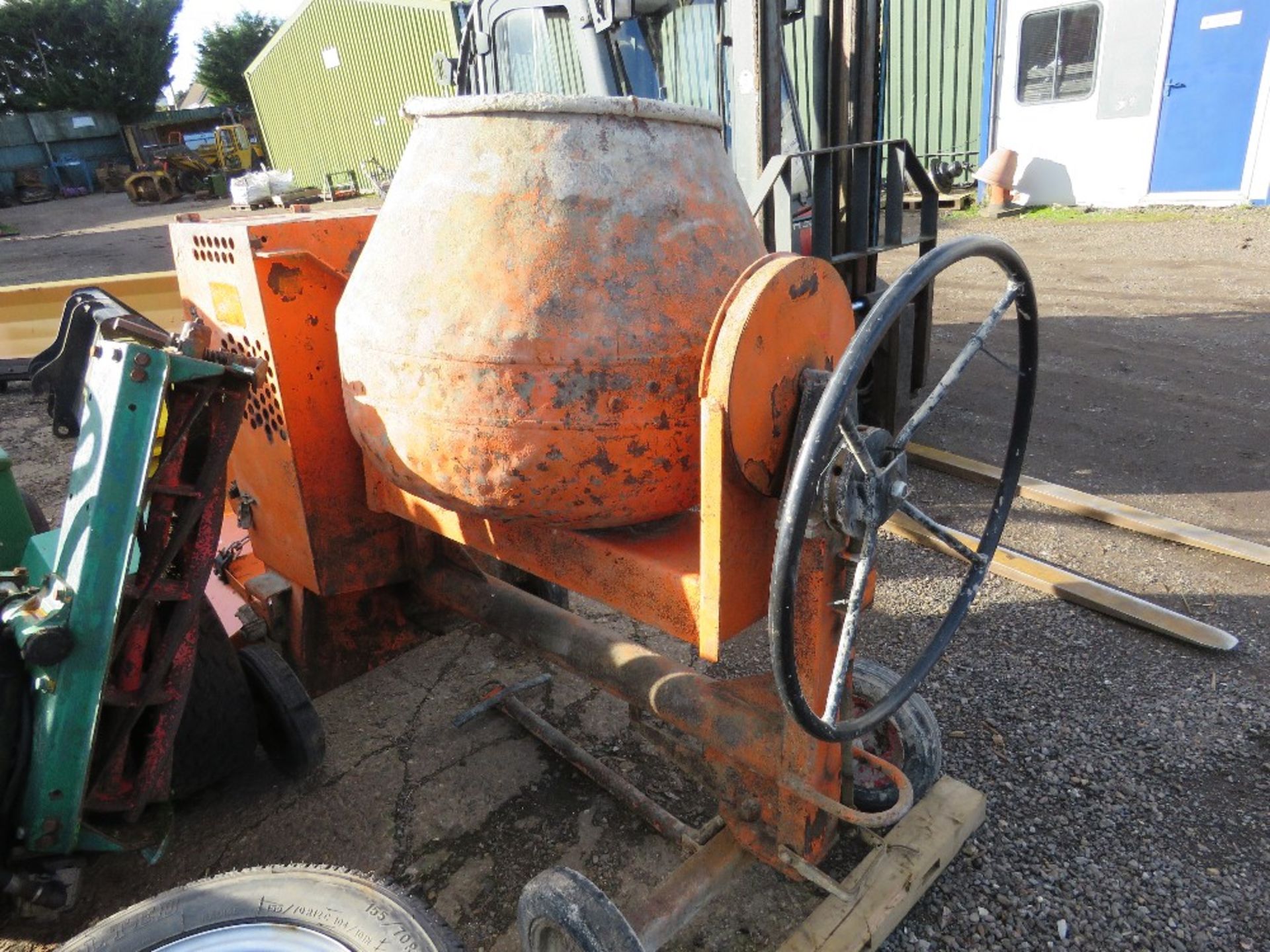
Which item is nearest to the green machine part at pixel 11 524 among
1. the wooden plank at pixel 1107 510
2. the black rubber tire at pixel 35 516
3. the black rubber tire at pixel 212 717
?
the black rubber tire at pixel 35 516

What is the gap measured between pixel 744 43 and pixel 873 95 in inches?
35.9

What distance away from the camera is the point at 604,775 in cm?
242

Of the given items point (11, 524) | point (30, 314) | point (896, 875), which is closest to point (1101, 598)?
point (896, 875)

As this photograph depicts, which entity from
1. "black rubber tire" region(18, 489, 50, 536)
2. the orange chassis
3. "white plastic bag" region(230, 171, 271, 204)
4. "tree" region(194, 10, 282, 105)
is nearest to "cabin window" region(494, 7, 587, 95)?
the orange chassis

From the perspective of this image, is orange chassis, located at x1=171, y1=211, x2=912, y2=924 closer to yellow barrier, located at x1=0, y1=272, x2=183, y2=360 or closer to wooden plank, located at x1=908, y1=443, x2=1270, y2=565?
wooden plank, located at x1=908, y1=443, x2=1270, y2=565

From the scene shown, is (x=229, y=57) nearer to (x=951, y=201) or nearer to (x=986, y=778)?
(x=951, y=201)

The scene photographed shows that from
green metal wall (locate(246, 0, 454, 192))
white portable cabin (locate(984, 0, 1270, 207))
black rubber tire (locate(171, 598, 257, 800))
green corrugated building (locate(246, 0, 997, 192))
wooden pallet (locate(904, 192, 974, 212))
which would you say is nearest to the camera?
black rubber tire (locate(171, 598, 257, 800))

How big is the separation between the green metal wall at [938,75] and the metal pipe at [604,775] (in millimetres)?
11611

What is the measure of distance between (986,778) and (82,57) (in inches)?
1733

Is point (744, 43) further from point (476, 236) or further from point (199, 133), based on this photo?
point (199, 133)

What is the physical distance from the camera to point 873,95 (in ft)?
14.6

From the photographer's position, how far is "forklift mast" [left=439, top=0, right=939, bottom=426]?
4.01 m

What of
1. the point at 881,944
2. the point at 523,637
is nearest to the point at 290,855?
the point at 523,637

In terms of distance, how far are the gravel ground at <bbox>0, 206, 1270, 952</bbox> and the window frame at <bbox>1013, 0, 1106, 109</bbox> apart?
8611 mm
